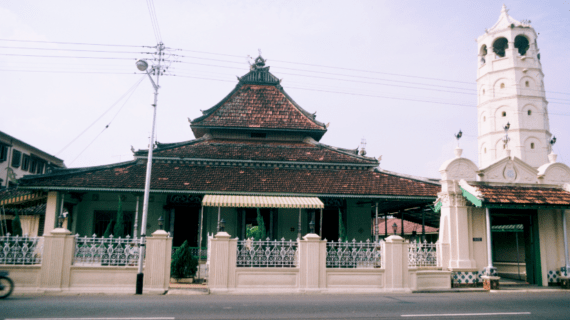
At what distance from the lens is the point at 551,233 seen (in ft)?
46.3

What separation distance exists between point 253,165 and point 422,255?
875 cm

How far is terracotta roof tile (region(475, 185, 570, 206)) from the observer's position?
1317cm

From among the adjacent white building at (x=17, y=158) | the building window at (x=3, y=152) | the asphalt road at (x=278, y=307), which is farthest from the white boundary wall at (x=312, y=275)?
the building window at (x=3, y=152)

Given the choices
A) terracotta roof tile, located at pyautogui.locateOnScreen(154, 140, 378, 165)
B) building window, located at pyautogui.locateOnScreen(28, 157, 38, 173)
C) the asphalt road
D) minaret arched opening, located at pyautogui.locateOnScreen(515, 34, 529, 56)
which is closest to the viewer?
the asphalt road

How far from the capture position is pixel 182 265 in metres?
13.4

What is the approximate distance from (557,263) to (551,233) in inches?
40.6

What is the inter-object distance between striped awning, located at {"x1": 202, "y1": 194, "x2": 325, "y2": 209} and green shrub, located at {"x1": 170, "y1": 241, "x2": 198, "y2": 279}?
2204mm

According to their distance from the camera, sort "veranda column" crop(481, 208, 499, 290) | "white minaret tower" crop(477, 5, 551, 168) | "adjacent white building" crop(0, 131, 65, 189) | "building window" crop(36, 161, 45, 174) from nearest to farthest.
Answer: "veranda column" crop(481, 208, 499, 290)
"adjacent white building" crop(0, 131, 65, 189)
"building window" crop(36, 161, 45, 174)
"white minaret tower" crop(477, 5, 551, 168)

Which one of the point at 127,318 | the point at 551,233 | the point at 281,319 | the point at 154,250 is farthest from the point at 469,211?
the point at 127,318

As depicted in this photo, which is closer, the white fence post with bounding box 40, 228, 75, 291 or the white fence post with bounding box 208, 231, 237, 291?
the white fence post with bounding box 40, 228, 75, 291

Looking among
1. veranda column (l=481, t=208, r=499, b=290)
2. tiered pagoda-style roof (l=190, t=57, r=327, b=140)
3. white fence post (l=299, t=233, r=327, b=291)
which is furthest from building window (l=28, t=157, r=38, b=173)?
veranda column (l=481, t=208, r=499, b=290)

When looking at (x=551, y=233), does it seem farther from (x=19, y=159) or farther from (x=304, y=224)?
(x=19, y=159)

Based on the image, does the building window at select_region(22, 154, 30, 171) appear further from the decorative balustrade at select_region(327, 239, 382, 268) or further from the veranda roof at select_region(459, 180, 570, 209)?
the veranda roof at select_region(459, 180, 570, 209)

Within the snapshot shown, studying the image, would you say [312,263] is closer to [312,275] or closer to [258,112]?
[312,275]
